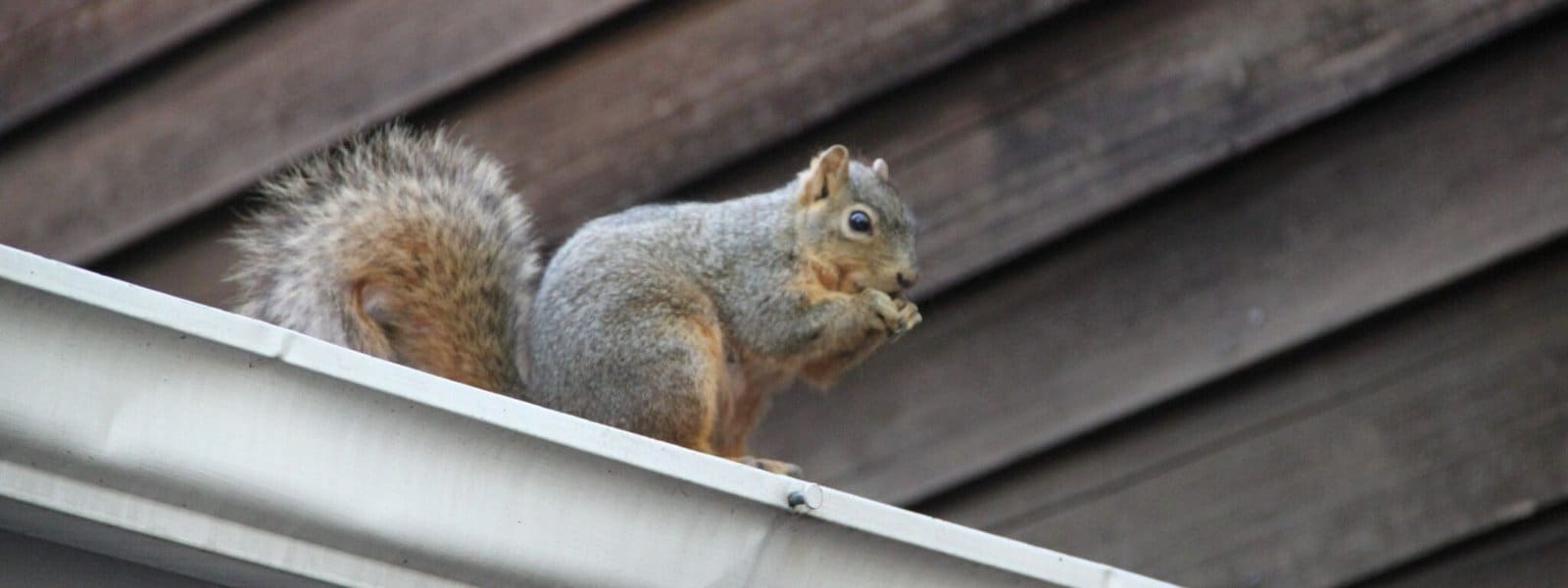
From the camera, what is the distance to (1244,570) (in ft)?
5.55

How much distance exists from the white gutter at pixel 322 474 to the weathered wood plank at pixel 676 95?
830 millimetres

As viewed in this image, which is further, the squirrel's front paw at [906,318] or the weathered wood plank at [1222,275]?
the weathered wood plank at [1222,275]

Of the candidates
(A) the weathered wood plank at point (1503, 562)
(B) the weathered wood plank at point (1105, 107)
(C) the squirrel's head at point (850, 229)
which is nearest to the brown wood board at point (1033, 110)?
(B) the weathered wood plank at point (1105, 107)

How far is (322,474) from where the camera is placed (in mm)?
866

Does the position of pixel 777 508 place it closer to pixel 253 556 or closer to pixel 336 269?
pixel 253 556

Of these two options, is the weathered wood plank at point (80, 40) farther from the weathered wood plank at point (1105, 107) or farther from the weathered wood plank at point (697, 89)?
the weathered wood plank at point (1105, 107)

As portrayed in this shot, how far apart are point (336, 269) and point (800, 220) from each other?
16.8 inches

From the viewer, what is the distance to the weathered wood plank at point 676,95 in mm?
1744

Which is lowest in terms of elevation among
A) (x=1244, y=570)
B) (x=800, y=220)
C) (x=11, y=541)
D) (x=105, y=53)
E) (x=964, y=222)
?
(x=11, y=541)

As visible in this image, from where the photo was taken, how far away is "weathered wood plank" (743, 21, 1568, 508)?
166 cm

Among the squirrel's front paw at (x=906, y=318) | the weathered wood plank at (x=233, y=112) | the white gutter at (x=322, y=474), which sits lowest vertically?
the white gutter at (x=322, y=474)

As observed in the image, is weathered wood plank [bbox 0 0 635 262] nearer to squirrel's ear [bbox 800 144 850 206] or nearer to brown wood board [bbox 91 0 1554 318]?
brown wood board [bbox 91 0 1554 318]

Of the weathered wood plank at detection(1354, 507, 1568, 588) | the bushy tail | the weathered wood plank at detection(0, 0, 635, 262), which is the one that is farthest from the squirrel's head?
the weathered wood plank at detection(1354, 507, 1568, 588)

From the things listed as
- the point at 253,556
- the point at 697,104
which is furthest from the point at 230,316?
the point at 697,104
